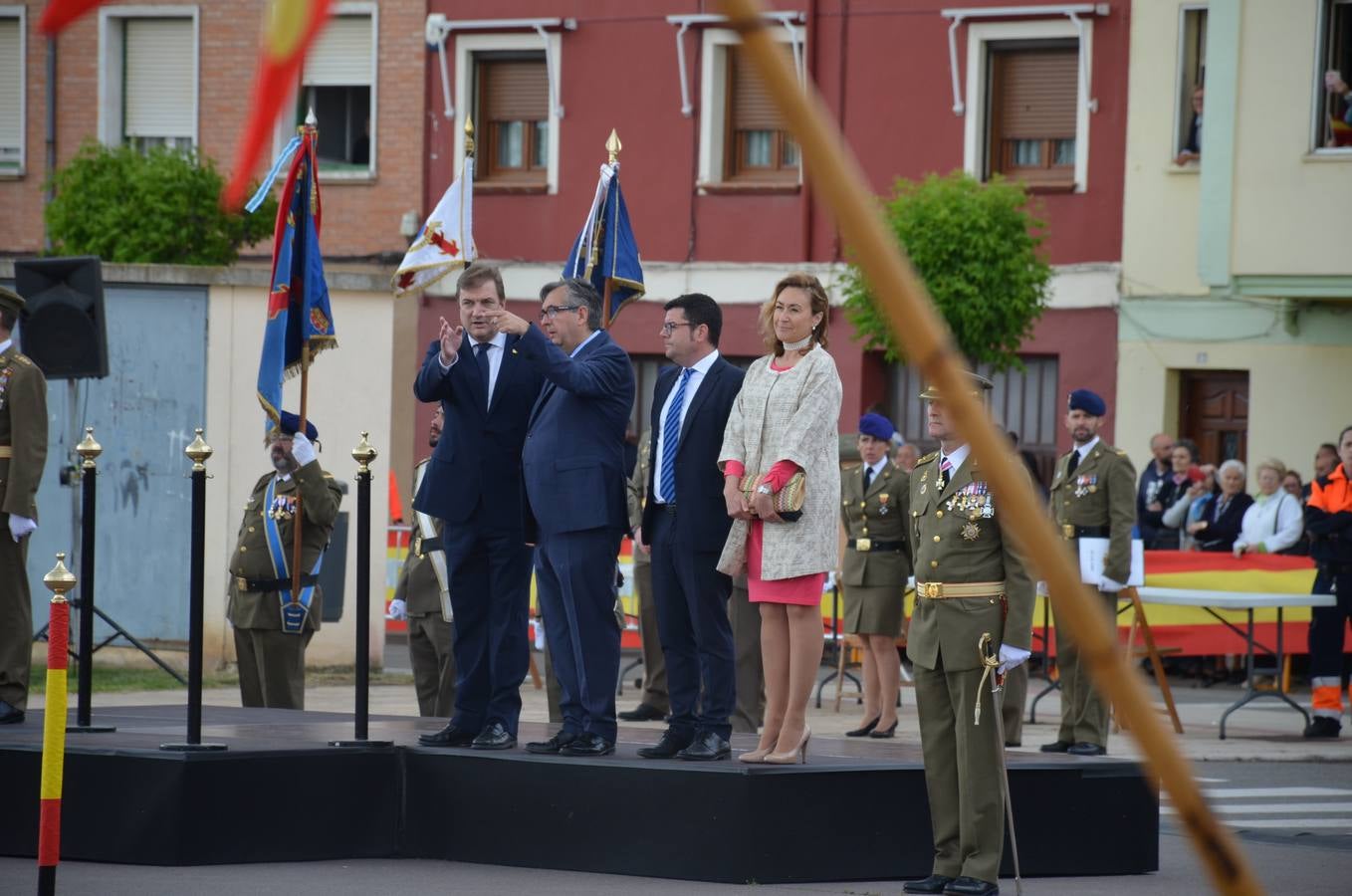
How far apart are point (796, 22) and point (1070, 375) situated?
563cm

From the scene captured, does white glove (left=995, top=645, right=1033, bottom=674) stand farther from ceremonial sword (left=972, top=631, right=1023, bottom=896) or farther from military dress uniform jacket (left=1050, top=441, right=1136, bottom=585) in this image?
military dress uniform jacket (left=1050, top=441, right=1136, bottom=585)

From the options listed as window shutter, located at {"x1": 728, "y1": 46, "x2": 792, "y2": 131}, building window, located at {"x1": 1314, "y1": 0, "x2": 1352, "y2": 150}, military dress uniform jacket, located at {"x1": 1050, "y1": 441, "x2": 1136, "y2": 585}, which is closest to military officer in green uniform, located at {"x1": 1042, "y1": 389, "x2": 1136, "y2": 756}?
military dress uniform jacket, located at {"x1": 1050, "y1": 441, "x2": 1136, "y2": 585}

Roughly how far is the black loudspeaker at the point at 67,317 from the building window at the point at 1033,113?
14.1 m

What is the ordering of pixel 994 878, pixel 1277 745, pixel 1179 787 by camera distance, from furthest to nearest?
pixel 1277 745
pixel 994 878
pixel 1179 787

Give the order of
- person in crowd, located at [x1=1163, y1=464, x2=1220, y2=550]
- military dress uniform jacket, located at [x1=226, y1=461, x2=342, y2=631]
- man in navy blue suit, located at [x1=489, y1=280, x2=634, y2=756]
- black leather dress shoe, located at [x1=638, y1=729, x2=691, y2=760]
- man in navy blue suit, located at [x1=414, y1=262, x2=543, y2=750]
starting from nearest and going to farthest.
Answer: man in navy blue suit, located at [x1=489, y1=280, x2=634, y2=756] < black leather dress shoe, located at [x1=638, y1=729, x2=691, y2=760] < man in navy blue suit, located at [x1=414, y1=262, x2=543, y2=750] < military dress uniform jacket, located at [x1=226, y1=461, x2=342, y2=631] < person in crowd, located at [x1=1163, y1=464, x2=1220, y2=550]

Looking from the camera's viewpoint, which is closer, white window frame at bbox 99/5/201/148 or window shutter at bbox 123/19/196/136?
white window frame at bbox 99/5/201/148

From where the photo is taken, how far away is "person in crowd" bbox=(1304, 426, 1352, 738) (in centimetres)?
1510

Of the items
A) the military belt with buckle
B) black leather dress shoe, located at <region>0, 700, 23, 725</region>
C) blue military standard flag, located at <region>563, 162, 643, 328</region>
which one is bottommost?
black leather dress shoe, located at <region>0, 700, 23, 725</region>

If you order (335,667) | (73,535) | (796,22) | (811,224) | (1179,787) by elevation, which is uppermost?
(796,22)

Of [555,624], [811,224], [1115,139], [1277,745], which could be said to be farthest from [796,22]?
[555,624]

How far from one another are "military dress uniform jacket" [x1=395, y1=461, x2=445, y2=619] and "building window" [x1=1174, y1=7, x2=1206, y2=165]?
1487cm

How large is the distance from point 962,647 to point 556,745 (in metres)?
1.82

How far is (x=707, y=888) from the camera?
319 inches

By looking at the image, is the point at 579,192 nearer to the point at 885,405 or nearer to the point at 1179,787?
the point at 885,405
